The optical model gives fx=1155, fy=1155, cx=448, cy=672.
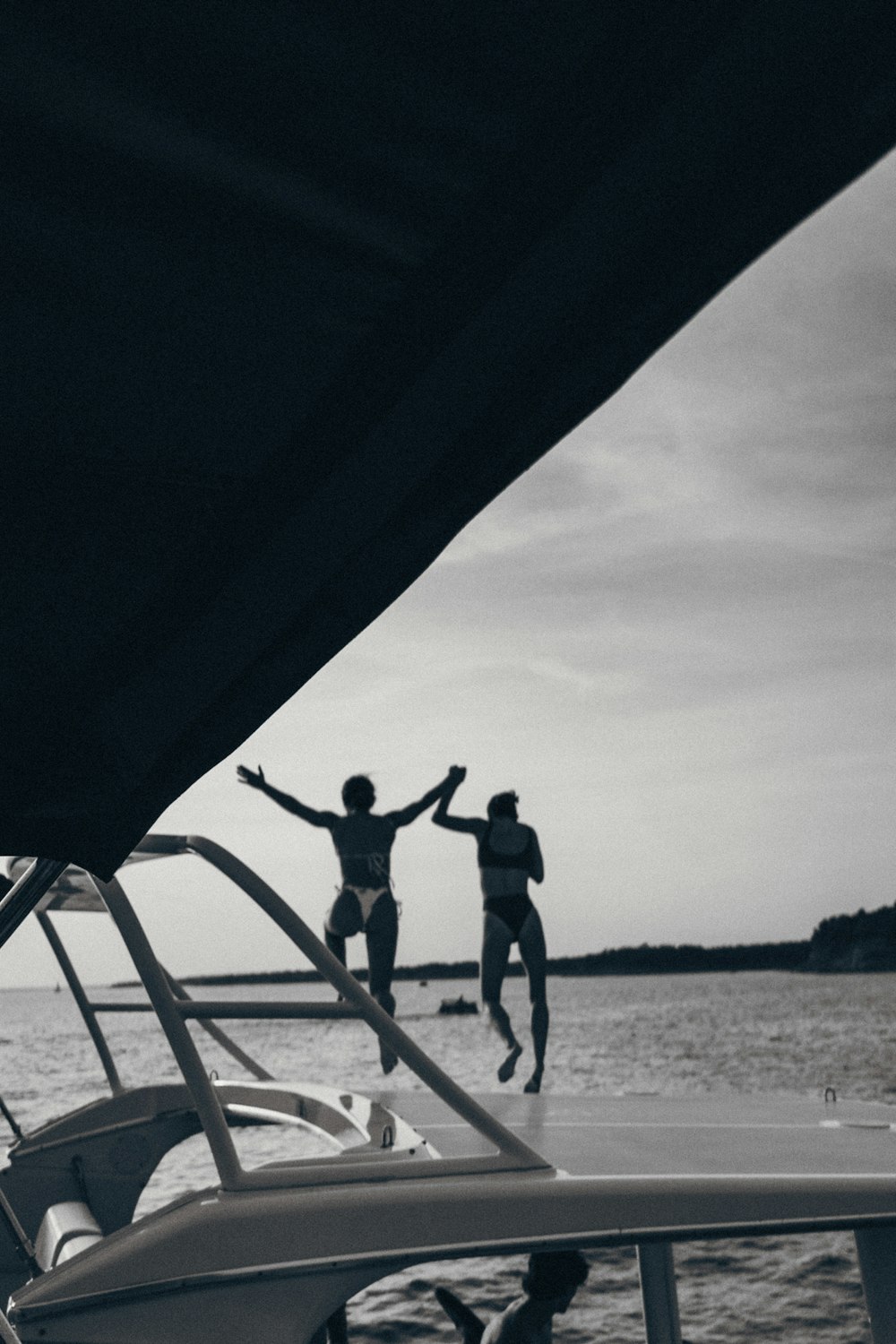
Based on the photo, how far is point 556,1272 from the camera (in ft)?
10.3

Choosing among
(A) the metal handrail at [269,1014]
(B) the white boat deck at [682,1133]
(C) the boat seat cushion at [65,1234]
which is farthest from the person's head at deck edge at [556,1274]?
(C) the boat seat cushion at [65,1234]

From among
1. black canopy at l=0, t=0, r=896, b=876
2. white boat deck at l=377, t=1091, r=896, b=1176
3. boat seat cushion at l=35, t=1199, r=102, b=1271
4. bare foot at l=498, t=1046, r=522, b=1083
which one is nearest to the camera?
black canopy at l=0, t=0, r=896, b=876

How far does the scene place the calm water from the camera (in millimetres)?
13133

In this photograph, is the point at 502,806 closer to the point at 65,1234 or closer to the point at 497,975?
the point at 497,975

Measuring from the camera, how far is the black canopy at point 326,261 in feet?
3.59

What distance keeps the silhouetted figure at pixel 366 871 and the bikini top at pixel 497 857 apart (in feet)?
1.40

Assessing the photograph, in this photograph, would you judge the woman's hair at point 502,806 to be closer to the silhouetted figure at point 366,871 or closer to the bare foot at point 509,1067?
the silhouetted figure at point 366,871

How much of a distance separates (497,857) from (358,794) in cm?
97

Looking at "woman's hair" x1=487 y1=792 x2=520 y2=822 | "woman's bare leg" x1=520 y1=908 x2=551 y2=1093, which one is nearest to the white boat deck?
"woman's bare leg" x1=520 y1=908 x2=551 y2=1093

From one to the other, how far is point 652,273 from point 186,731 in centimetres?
112

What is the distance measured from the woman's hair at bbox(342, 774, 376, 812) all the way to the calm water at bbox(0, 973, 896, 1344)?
1.72 meters

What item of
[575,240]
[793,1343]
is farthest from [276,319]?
[793,1343]

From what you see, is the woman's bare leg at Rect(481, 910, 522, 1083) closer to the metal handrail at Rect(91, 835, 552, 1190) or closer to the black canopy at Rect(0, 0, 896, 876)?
the metal handrail at Rect(91, 835, 552, 1190)

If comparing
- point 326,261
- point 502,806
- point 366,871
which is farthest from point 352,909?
point 326,261
